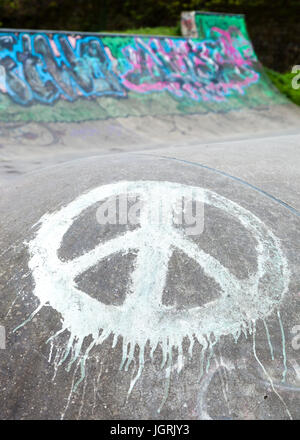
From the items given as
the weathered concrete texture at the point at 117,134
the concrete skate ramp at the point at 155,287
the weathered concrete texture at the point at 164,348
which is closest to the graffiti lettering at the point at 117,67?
the weathered concrete texture at the point at 117,134

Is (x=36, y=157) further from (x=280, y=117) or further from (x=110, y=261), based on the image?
(x=280, y=117)

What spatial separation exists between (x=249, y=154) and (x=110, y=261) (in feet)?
9.00

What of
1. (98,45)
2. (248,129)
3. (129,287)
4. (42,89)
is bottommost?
(248,129)

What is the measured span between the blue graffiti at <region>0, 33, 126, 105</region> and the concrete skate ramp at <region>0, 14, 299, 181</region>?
3 cm

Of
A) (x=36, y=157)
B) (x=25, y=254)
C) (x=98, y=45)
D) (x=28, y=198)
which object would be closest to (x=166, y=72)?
(x=98, y=45)

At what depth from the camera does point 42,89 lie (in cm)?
977

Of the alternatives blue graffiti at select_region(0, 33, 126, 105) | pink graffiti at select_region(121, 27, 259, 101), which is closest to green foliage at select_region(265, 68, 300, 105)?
pink graffiti at select_region(121, 27, 259, 101)

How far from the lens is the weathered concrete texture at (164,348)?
2.31 m

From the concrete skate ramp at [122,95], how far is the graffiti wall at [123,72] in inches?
1.1

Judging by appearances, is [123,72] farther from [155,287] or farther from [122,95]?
[155,287]

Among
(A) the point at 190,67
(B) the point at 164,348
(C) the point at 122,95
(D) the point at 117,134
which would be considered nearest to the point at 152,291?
(B) the point at 164,348

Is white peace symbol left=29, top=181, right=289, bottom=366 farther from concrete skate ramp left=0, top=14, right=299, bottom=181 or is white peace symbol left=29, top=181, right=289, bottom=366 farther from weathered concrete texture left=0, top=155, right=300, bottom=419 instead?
concrete skate ramp left=0, top=14, right=299, bottom=181

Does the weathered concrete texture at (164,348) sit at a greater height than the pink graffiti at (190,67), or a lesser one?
lesser

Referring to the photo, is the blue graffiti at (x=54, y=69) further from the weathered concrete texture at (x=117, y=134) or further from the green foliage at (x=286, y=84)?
the green foliage at (x=286, y=84)
